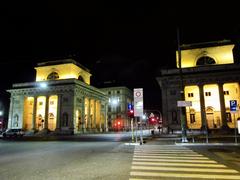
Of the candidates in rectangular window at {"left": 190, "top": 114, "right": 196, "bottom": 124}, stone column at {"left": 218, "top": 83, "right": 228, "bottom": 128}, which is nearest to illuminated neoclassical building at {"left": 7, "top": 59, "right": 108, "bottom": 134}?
rectangular window at {"left": 190, "top": 114, "right": 196, "bottom": 124}

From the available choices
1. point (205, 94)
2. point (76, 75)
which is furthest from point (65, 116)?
point (205, 94)

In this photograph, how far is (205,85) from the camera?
47.4 m

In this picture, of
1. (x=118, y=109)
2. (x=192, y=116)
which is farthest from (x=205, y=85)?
(x=118, y=109)

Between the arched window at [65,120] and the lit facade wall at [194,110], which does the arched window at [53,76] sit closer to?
the arched window at [65,120]

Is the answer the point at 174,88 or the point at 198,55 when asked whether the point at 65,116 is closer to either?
the point at 174,88

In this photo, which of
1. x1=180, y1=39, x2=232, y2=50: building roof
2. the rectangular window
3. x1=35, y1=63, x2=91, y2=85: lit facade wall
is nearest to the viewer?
the rectangular window

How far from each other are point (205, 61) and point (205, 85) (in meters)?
7.04

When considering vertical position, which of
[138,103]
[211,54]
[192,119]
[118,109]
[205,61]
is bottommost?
[192,119]

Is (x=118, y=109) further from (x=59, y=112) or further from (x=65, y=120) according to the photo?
(x=59, y=112)

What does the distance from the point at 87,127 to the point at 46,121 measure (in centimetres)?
1214

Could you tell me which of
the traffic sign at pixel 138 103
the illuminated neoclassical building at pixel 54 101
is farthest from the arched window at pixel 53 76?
the traffic sign at pixel 138 103

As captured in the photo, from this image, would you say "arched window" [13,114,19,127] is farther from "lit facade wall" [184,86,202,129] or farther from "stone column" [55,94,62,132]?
"lit facade wall" [184,86,202,129]

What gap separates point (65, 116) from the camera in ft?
186

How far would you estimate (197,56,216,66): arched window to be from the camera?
51.0 metres
